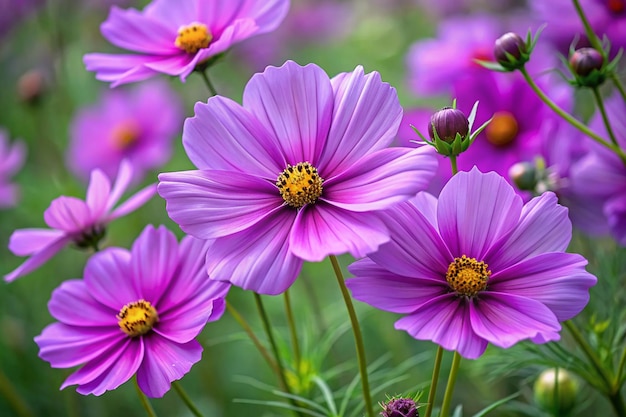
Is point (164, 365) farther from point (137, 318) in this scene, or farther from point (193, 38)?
point (193, 38)

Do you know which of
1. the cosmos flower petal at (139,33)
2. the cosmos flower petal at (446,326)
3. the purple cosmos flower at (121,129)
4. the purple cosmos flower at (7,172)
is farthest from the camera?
the purple cosmos flower at (121,129)

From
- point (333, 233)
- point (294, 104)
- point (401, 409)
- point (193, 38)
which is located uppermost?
point (193, 38)

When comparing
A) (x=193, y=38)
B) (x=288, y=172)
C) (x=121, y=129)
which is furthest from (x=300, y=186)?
(x=121, y=129)

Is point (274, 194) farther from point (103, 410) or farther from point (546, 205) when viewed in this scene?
point (103, 410)

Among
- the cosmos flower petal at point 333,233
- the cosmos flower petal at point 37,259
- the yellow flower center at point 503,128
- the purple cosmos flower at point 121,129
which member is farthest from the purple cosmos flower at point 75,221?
the purple cosmos flower at point 121,129

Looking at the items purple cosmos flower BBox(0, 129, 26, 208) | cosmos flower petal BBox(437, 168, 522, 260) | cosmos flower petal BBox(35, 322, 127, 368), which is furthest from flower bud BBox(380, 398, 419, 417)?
purple cosmos flower BBox(0, 129, 26, 208)

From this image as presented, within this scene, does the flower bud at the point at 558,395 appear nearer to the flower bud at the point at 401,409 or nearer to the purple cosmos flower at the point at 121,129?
the flower bud at the point at 401,409
